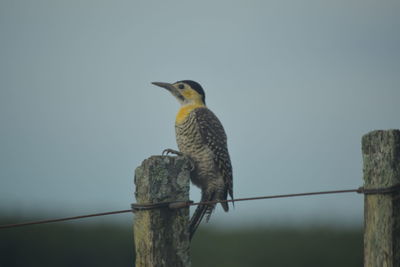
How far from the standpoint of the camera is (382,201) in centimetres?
286

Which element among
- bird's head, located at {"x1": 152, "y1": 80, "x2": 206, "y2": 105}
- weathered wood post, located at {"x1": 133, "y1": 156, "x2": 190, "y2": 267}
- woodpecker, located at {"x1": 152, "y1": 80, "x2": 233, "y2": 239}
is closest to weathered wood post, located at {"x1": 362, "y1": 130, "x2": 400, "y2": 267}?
weathered wood post, located at {"x1": 133, "y1": 156, "x2": 190, "y2": 267}

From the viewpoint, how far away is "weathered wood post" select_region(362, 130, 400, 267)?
2814mm

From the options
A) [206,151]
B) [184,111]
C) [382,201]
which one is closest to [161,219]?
[382,201]

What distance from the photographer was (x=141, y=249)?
2.90 meters

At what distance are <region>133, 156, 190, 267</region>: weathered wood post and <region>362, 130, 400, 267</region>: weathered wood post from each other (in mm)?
1000

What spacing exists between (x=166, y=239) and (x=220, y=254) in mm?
8835

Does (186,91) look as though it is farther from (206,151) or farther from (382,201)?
(382,201)

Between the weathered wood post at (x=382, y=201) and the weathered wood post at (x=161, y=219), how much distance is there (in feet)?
3.28

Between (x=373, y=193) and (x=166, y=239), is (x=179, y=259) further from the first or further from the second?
(x=373, y=193)

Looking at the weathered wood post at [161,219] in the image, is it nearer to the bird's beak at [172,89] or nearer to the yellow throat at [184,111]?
the yellow throat at [184,111]

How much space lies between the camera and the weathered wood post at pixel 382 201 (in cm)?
281

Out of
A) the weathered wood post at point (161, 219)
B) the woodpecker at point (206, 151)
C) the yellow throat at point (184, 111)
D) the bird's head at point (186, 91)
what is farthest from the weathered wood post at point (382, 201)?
the bird's head at point (186, 91)

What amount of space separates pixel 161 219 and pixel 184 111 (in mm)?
3165

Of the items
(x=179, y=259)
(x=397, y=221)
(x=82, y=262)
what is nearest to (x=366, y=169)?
(x=397, y=221)
